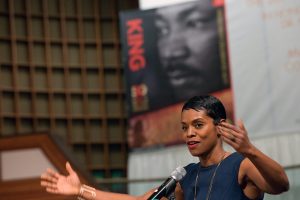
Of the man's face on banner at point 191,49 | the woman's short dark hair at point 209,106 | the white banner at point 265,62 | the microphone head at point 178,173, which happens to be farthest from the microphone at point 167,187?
the man's face on banner at point 191,49

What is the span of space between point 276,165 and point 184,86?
405cm

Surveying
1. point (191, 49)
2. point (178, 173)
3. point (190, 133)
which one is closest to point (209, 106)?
point (190, 133)

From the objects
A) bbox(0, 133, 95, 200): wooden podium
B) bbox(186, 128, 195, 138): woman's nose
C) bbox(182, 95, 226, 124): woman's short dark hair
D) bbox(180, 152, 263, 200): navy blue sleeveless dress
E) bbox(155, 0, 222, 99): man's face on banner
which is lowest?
bbox(0, 133, 95, 200): wooden podium

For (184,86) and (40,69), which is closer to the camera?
(184,86)

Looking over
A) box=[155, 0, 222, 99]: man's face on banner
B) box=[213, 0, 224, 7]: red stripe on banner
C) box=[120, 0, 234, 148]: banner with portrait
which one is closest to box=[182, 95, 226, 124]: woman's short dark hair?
box=[120, 0, 234, 148]: banner with portrait

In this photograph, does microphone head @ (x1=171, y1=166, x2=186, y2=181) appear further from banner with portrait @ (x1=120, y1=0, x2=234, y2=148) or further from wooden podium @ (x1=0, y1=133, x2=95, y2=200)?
banner with portrait @ (x1=120, y1=0, x2=234, y2=148)

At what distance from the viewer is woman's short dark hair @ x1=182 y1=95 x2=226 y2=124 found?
64.6 inches

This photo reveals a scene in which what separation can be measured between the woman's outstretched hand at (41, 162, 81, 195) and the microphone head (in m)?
0.31

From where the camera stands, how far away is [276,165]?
1.46 meters

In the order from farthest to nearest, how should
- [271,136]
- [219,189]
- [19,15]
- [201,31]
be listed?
[19,15], [201,31], [271,136], [219,189]

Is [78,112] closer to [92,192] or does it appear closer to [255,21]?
[255,21]

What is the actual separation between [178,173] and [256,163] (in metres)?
0.23

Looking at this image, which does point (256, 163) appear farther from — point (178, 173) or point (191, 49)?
point (191, 49)

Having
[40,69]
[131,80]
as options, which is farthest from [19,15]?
[131,80]
